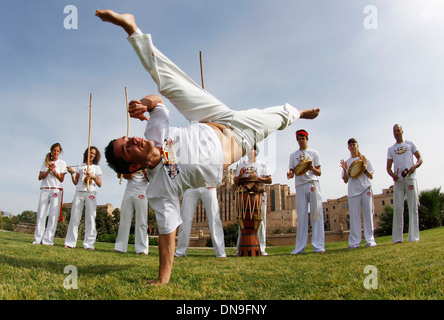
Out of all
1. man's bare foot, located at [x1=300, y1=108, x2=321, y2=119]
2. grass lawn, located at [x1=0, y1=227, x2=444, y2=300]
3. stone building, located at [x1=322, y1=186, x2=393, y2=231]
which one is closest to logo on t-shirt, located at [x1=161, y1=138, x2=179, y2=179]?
grass lawn, located at [x1=0, y1=227, x2=444, y2=300]

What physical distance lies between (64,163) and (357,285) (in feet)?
29.4

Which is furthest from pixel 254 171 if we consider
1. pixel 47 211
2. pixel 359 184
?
pixel 47 211

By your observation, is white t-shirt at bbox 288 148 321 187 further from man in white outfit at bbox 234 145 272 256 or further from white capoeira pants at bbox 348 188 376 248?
white capoeira pants at bbox 348 188 376 248

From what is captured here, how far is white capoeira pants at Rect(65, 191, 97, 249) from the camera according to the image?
28.1 feet

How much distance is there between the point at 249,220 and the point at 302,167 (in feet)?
5.93

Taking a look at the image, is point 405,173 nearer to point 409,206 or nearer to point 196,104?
point 409,206

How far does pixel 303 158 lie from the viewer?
7.83 m

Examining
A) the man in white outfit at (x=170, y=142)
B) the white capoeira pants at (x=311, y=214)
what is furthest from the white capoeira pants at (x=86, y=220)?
the man in white outfit at (x=170, y=142)

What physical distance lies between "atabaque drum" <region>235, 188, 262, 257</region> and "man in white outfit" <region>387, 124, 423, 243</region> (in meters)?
3.58

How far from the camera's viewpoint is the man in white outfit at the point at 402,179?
813 centimetres

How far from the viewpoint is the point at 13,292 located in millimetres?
2668
